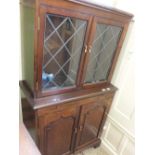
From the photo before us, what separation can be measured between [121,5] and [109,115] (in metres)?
1.30

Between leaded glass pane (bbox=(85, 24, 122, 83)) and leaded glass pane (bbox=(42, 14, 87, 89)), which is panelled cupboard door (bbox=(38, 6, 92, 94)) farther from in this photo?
leaded glass pane (bbox=(85, 24, 122, 83))

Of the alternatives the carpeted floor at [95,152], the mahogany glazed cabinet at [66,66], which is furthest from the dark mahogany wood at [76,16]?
the carpeted floor at [95,152]

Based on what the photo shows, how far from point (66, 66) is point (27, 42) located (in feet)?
1.19

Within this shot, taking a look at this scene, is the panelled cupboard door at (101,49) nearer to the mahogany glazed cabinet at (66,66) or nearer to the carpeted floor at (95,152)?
the mahogany glazed cabinet at (66,66)

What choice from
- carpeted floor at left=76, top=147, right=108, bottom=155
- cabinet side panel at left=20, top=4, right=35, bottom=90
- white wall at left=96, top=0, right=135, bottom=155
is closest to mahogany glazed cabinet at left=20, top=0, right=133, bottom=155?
cabinet side panel at left=20, top=4, right=35, bottom=90

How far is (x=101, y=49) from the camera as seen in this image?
1.34 meters

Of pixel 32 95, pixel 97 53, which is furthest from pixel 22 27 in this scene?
pixel 97 53

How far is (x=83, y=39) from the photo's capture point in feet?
3.75

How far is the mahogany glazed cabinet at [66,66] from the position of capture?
95 centimetres

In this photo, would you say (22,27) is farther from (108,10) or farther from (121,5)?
(121,5)

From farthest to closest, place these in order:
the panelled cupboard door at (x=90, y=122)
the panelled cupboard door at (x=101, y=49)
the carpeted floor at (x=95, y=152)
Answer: the carpeted floor at (x=95, y=152), the panelled cupboard door at (x=90, y=122), the panelled cupboard door at (x=101, y=49)

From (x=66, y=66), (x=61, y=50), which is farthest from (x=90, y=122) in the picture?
(x=61, y=50)

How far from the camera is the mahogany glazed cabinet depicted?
950mm

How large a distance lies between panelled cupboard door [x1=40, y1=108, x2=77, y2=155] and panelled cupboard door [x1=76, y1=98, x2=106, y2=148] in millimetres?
99
